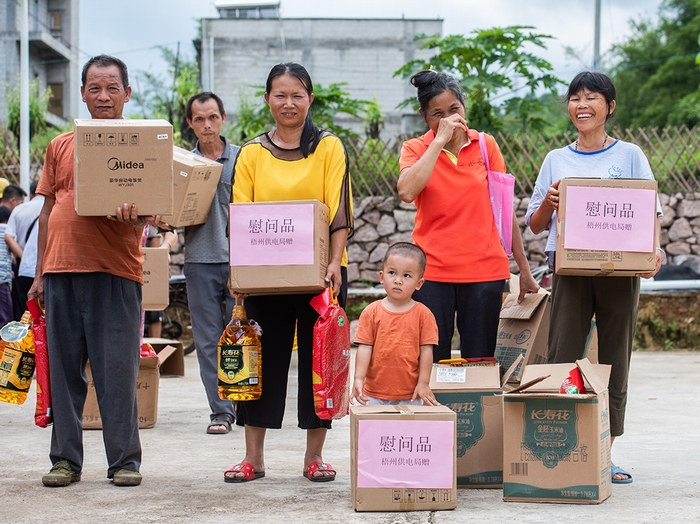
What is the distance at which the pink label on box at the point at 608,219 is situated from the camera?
3143 mm

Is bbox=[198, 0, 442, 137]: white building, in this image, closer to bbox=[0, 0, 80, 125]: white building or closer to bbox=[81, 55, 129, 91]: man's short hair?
bbox=[0, 0, 80, 125]: white building

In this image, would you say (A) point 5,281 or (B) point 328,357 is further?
(A) point 5,281

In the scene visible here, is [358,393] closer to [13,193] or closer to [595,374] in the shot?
[595,374]

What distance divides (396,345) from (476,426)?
17.1 inches

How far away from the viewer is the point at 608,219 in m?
3.15

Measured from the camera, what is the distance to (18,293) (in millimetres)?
7523

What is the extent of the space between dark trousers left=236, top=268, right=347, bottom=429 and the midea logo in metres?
0.70

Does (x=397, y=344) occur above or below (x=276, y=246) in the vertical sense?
below

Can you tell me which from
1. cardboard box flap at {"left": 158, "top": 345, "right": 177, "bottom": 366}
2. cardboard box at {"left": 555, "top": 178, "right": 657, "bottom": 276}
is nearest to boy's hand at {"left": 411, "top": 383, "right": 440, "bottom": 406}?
cardboard box at {"left": 555, "top": 178, "right": 657, "bottom": 276}

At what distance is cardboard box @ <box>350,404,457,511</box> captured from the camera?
293 cm

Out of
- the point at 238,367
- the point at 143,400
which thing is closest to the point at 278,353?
the point at 238,367

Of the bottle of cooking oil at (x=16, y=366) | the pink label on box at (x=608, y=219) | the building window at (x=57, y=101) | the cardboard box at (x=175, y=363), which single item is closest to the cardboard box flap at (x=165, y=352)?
the cardboard box at (x=175, y=363)

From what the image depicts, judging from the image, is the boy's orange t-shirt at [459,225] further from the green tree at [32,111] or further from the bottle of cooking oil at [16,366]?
the green tree at [32,111]

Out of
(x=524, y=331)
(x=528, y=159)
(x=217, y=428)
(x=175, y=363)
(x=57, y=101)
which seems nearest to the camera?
(x=524, y=331)
